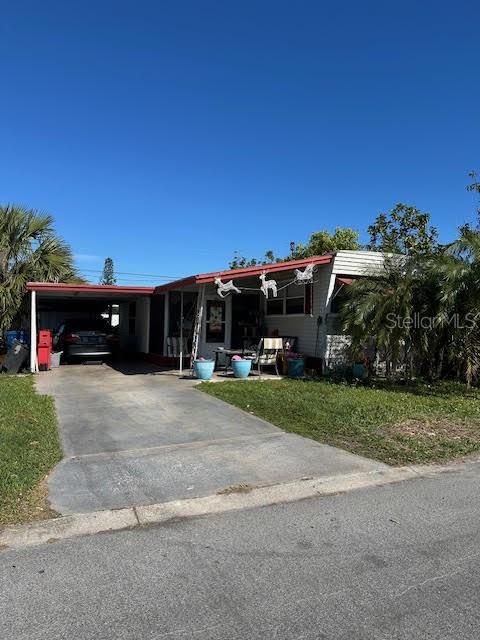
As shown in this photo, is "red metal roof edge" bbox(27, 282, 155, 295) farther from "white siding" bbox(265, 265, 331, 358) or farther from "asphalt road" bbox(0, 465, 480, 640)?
"asphalt road" bbox(0, 465, 480, 640)

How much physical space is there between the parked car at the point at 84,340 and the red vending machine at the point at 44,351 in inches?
65.2

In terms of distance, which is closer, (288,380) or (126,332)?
(288,380)

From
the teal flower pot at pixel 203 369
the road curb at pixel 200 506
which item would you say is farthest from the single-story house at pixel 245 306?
the road curb at pixel 200 506

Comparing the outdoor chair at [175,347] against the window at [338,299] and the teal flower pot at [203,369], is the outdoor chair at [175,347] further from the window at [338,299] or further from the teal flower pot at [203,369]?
the window at [338,299]

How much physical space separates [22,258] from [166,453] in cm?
1298

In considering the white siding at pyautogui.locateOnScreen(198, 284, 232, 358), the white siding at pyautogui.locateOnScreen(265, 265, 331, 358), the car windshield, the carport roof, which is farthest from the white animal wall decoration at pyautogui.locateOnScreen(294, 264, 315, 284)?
the car windshield

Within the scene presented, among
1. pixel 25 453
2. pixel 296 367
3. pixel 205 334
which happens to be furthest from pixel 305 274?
pixel 25 453

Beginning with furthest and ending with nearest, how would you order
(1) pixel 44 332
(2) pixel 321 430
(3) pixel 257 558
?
(1) pixel 44 332
(2) pixel 321 430
(3) pixel 257 558

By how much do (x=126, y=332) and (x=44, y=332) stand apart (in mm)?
6612

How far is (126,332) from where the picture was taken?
73.1 feet

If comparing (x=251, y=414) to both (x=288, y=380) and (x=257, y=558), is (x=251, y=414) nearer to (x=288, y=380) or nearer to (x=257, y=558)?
(x=288, y=380)

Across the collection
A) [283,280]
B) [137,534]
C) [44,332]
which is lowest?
[137,534]

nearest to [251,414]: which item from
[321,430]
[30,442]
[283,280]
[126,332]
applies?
[321,430]

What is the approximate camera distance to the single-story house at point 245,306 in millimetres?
14221
